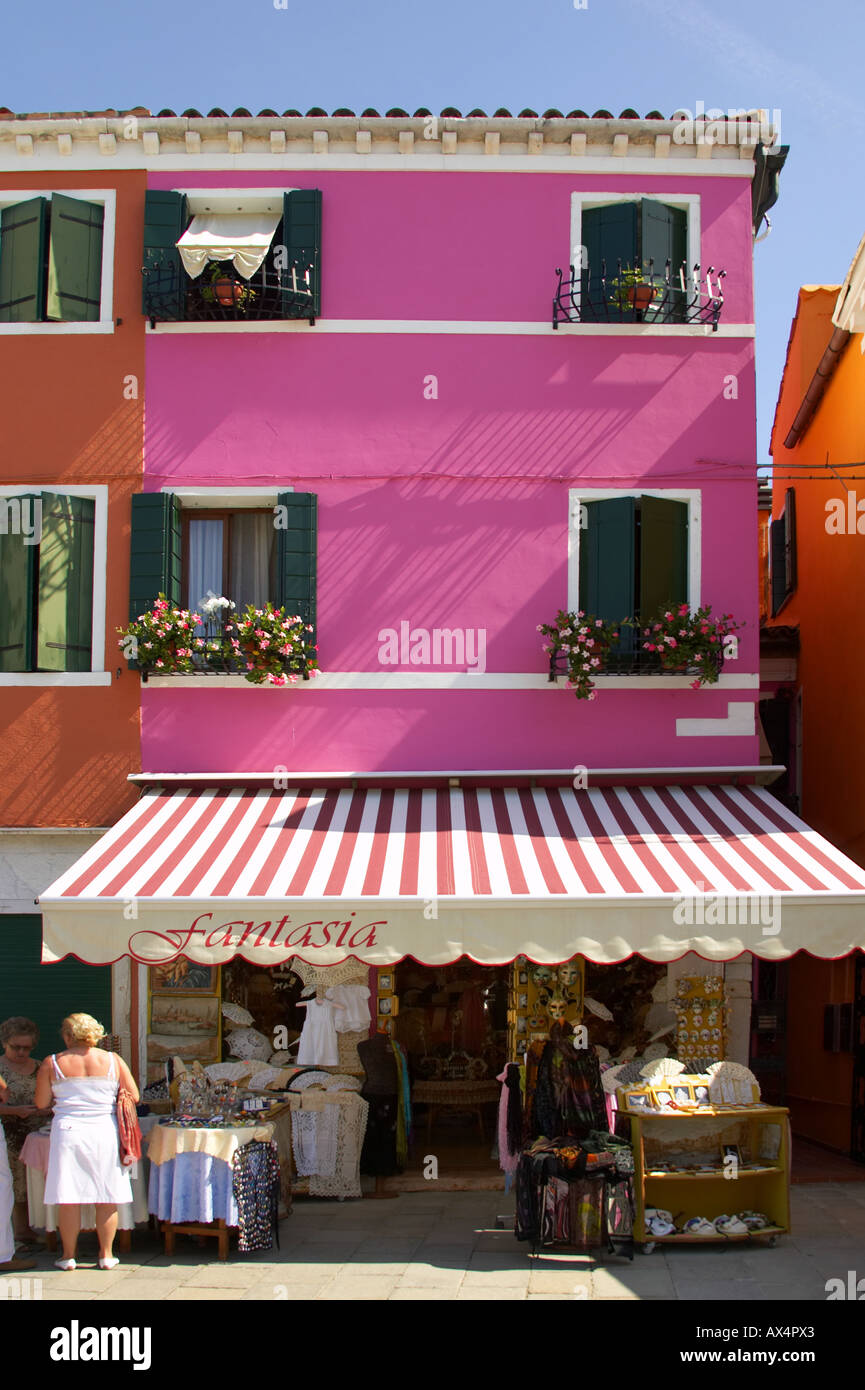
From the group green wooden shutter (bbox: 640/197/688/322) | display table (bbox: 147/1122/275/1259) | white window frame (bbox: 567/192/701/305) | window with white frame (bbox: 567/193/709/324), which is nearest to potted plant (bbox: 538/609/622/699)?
window with white frame (bbox: 567/193/709/324)

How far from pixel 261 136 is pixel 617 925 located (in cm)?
820

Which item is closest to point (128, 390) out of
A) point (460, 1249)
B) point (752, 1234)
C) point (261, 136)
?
point (261, 136)

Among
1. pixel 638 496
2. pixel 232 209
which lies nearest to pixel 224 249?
pixel 232 209

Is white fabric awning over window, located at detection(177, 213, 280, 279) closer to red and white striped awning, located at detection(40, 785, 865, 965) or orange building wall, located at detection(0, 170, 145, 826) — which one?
orange building wall, located at detection(0, 170, 145, 826)

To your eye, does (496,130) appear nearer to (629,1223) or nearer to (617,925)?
(617,925)

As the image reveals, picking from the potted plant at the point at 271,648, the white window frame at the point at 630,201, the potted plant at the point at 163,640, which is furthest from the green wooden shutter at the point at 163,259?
the white window frame at the point at 630,201

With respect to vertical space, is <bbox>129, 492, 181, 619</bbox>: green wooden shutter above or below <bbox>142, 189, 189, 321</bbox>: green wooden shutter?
below

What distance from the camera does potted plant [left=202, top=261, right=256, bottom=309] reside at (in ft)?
40.6

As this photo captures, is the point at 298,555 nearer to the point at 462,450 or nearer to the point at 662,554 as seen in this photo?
the point at 462,450

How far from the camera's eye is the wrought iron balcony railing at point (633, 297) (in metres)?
12.4

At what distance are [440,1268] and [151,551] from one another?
6.66 meters

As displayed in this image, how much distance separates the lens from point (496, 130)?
41.0ft

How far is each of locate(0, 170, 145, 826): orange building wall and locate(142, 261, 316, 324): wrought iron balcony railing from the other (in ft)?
0.85

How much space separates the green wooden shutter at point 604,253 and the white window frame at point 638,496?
171 centimetres
